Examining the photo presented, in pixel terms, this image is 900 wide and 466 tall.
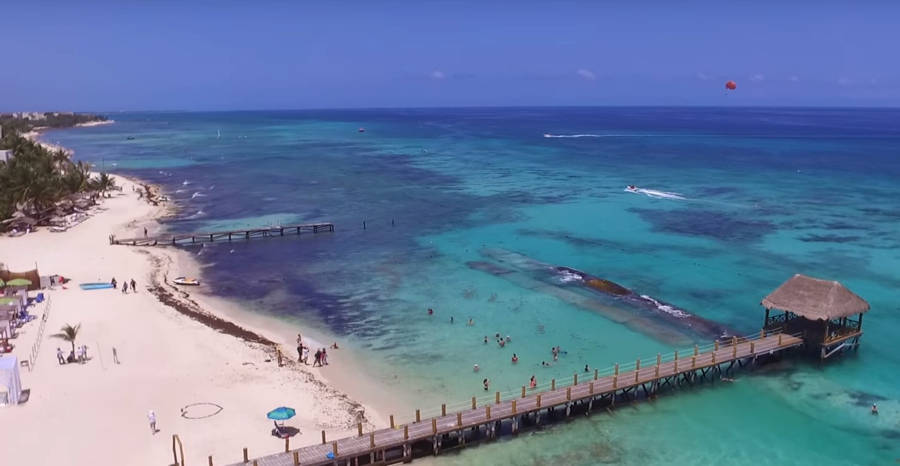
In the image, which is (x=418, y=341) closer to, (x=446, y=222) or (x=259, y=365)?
(x=259, y=365)

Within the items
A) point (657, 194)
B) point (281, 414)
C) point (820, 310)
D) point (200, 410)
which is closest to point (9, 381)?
point (200, 410)

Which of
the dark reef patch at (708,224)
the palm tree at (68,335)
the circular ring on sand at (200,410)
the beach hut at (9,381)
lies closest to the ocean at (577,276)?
the dark reef patch at (708,224)

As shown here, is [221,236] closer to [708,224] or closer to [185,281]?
[185,281]

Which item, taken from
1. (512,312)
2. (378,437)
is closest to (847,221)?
(512,312)

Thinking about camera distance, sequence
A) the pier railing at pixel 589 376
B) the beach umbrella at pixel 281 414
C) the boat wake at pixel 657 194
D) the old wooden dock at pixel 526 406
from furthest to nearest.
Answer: the boat wake at pixel 657 194
the pier railing at pixel 589 376
the beach umbrella at pixel 281 414
the old wooden dock at pixel 526 406

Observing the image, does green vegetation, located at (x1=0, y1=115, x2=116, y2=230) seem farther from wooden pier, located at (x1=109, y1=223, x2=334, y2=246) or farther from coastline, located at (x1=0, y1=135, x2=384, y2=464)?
coastline, located at (x1=0, y1=135, x2=384, y2=464)

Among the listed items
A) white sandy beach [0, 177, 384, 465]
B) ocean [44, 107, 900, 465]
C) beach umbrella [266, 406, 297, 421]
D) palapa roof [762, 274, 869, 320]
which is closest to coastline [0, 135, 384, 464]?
white sandy beach [0, 177, 384, 465]

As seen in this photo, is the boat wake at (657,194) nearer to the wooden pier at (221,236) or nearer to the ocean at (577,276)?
the ocean at (577,276)

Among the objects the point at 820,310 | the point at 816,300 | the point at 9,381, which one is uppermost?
the point at 816,300
